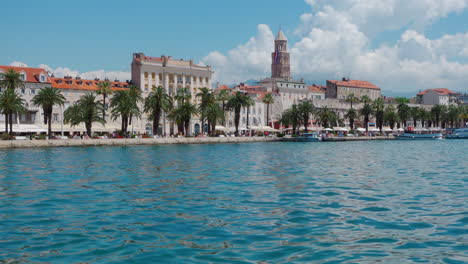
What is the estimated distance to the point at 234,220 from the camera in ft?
52.1

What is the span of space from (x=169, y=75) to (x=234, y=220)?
10008 centimetres

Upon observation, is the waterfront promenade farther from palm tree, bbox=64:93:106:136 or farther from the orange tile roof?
the orange tile roof

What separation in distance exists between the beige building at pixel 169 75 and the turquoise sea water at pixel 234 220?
82.4 m

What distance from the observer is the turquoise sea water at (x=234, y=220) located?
39.2 ft

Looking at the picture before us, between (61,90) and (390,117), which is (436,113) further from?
(61,90)

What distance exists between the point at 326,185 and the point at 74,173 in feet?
50.2

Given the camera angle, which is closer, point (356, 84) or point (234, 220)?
point (234, 220)

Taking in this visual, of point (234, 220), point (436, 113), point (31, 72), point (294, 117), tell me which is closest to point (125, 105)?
point (31, 72)

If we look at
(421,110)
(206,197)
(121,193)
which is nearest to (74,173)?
(121,193)

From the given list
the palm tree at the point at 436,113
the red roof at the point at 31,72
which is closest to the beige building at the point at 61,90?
the red roof at the point at 31,72

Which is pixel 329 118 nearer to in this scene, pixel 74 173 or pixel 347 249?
pixel 74 173

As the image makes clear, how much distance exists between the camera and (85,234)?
1389 cm

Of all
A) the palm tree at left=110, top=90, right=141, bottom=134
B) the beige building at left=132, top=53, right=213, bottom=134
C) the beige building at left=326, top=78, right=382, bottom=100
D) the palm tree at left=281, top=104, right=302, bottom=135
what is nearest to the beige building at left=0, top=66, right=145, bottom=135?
the palm tree at left=110, top=90, right=141, bottom=134

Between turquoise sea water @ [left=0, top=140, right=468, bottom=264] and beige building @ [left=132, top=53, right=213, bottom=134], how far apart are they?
8235 centimetres
